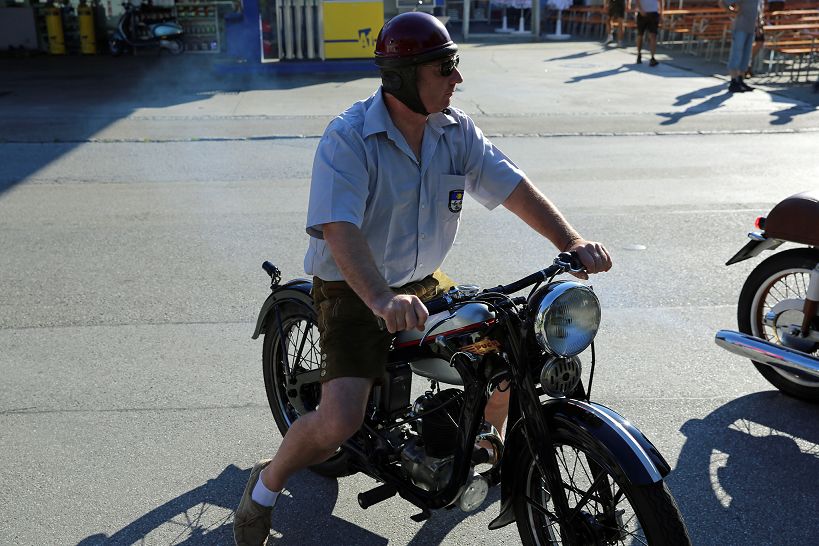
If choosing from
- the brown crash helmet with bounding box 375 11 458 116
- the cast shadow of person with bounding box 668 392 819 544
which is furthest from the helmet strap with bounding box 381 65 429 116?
the cast shadow of person with bounding box 668 392 819 544

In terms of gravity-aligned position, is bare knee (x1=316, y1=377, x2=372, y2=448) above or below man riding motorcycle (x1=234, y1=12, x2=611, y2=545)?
below

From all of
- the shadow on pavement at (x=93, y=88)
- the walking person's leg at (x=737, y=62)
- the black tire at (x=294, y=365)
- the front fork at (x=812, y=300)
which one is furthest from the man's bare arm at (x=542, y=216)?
the walking person's leg at (x=737, y=62)

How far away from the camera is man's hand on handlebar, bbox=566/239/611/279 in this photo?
9.46 ft

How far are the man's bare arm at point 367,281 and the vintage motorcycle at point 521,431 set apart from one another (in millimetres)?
176

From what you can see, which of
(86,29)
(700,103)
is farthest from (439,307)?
(86,29)

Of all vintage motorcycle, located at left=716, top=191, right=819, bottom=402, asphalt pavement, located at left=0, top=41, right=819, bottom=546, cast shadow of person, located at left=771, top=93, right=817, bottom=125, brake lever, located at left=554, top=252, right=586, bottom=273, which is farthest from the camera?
cast shadow of person, located at left=771, top=93, right=817, bottom=125

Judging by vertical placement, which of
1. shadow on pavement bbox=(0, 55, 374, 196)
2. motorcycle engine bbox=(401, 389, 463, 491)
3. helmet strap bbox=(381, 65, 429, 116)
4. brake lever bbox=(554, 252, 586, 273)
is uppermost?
helmet strap bbox=(381, 65, 429, 116)

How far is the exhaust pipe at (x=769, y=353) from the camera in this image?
4.02 metres

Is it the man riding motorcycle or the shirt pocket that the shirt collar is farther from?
the shirt pocket

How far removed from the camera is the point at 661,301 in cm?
588

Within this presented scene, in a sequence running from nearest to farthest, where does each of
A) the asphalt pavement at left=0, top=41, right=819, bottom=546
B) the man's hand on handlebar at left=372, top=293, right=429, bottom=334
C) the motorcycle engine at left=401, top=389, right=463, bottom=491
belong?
1. the man's hand on handlebar at left=372, top=293, right=429, bottom=334
2. the motorcycle engine at left=401, top=389, right=463, bottom=491
3. the asphalt pavement at left=0, top=41, right=819, bottom=546

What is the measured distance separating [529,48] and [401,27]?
2056 cm

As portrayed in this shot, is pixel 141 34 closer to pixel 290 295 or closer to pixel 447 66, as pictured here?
pixel 290 295

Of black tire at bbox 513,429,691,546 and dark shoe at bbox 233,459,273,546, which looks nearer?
black tire at bbox 513,429,691,546
